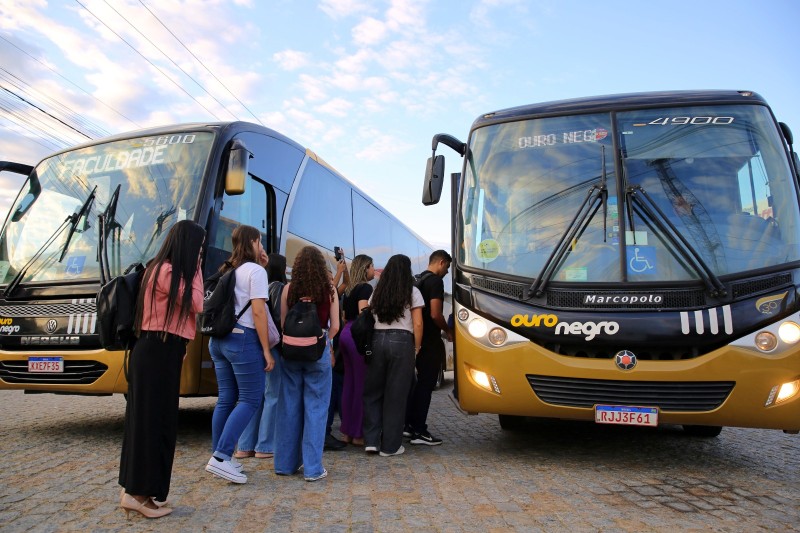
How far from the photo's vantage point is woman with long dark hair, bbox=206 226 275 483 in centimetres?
525

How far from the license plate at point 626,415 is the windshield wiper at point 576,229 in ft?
3.56

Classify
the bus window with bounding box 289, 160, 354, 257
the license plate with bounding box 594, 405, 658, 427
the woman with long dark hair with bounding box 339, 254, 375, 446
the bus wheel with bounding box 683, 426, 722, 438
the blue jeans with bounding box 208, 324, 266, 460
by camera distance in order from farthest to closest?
the bus window with bounding box 289, 160, 354, 257
the bus wheel with bounding box 683, 426, 722, 438
the woman with long dark hair with bounding box 339, 254, 375, 446
the license plate with bounding box 594, 405, 658, 427
the blue jeans with bounding box 208, 324, 266, 460

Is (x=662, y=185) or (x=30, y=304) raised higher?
(x=662, y=185)

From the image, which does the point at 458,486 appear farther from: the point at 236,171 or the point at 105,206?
the point at 105,206

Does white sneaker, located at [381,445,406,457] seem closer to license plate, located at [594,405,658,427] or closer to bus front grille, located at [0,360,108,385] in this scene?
license plate, located at [594,405,658,427]

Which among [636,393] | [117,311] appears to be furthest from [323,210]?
[117,311]

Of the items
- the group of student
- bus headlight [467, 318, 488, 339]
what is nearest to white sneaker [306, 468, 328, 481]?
the group of student

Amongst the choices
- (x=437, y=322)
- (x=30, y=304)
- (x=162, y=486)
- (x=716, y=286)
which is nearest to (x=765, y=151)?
(x=716, y=286)

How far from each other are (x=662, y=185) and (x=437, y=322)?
247 centimetres

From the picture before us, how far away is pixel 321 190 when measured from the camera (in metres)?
10.6

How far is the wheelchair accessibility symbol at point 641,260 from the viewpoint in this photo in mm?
5996

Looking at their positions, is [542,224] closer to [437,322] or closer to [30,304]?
[437,322]

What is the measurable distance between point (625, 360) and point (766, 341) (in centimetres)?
106

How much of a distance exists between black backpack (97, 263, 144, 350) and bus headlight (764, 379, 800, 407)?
15.4ft
